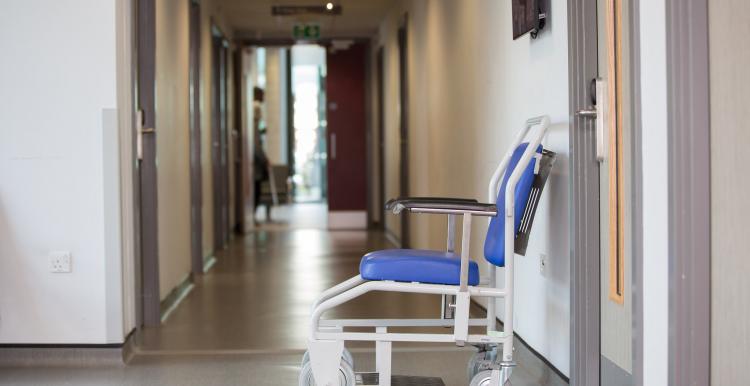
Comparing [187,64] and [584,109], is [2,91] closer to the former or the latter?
[584,109]

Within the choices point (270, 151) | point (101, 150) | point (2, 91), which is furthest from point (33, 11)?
point (270, 151)

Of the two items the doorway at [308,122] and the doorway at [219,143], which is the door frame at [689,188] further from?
the doorway at [308,122]

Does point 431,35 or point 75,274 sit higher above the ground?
point 431,35

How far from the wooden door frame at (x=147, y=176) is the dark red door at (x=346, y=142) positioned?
331 inches

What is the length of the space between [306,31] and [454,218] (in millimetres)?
9619

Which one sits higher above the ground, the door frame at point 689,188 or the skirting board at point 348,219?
the door frame at point 689,188

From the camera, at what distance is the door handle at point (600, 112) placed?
334cm

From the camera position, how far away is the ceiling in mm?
10992

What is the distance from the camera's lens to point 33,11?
4.42 m

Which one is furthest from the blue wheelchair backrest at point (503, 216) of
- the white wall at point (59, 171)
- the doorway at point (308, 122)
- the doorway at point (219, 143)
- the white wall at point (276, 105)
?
the doorway at point (308, 122)

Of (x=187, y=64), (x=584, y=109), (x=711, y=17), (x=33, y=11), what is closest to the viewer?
(x=711, y=17)

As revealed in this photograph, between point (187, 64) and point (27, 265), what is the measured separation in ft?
11.3

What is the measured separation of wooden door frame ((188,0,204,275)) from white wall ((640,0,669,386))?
5.49 metres

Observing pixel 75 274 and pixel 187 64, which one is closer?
pixel 75 274
